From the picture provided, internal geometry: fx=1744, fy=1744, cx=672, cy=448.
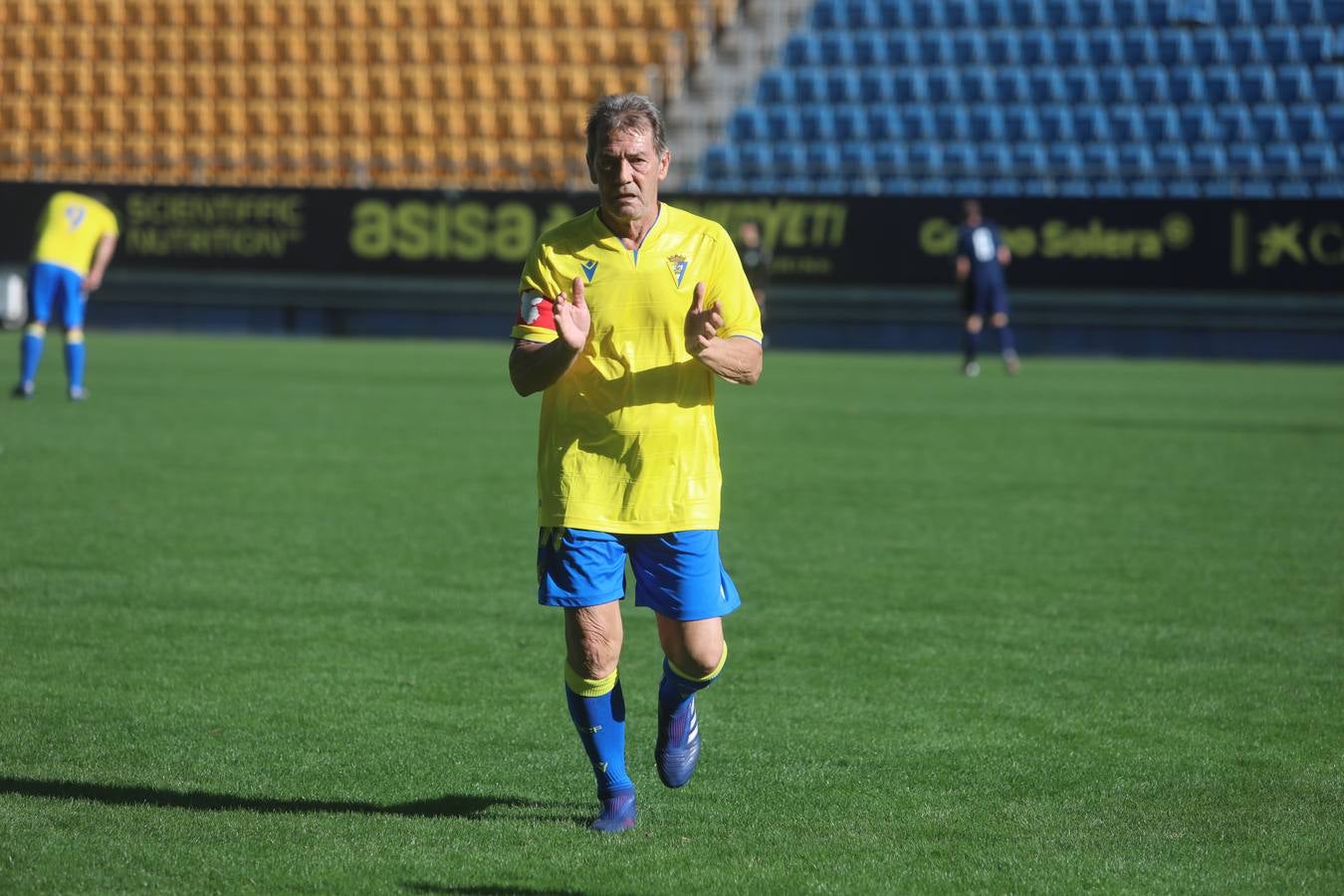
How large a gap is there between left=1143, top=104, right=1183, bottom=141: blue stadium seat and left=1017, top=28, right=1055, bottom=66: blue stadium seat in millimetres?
2083

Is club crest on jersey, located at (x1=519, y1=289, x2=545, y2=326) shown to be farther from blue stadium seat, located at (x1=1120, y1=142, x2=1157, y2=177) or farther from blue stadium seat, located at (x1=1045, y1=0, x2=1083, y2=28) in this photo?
blue stadium seat, located at (x1=1045, y1=0, x2=1083, y2=28)

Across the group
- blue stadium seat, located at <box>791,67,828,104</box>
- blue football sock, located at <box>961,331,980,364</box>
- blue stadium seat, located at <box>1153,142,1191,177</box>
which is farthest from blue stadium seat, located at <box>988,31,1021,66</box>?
blue football sock, located at <box>961,331,980,364</box>

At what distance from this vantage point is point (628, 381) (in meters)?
4.66

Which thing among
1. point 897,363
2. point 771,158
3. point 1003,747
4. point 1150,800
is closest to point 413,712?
point 1003,747

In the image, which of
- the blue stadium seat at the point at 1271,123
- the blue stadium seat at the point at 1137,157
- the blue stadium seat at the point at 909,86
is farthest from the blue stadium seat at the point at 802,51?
the blue stadium seat at the point at 1271,123

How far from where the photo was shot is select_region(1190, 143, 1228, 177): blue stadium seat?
27594 mm

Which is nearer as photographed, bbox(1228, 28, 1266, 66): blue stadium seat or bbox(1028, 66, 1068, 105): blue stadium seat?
bbox(1228, 28, 1266, 66): blue stadium seat

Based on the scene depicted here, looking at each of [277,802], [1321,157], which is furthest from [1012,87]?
[277,802]

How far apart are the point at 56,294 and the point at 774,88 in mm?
16175

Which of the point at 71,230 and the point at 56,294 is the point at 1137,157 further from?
the point at 56,294

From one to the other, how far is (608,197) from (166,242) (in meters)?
25.8

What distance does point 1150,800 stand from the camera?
16.6ft

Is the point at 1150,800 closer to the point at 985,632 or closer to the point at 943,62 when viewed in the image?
the point at 985,632

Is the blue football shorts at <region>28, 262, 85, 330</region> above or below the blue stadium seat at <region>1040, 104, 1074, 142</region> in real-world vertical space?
below
